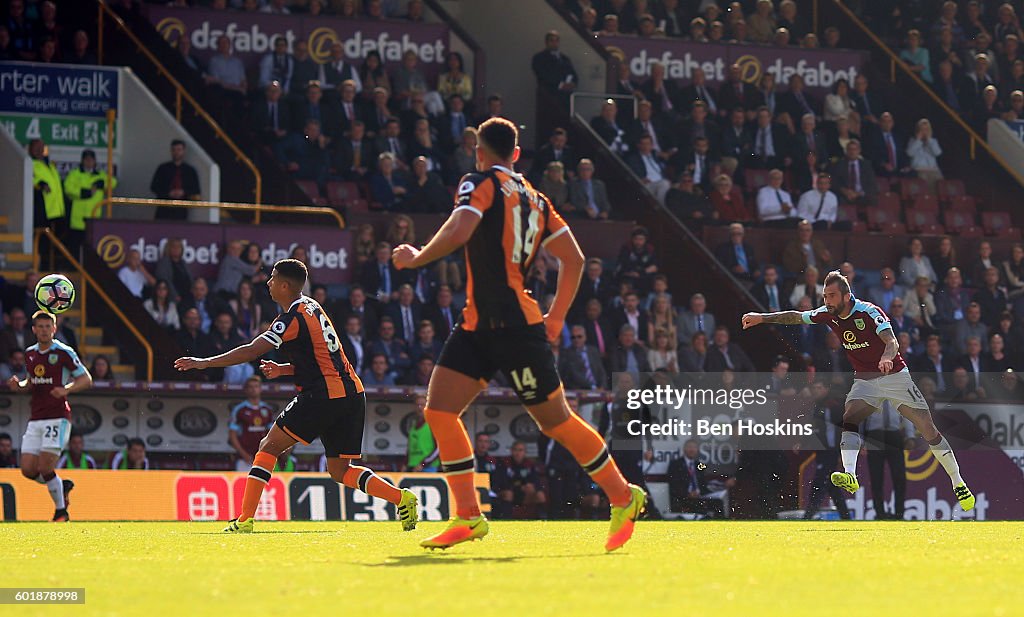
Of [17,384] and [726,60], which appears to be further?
[726,60]

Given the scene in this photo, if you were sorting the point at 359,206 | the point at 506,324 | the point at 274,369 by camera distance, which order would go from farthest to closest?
1. the point at 359,206
2. the point at 274,369
3. the point at 506,324

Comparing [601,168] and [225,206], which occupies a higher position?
[601,168]

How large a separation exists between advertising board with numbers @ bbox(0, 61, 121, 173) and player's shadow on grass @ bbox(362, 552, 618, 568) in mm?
16970

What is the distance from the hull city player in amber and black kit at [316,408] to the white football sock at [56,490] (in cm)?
342

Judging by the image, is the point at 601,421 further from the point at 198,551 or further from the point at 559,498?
the point at 198,551

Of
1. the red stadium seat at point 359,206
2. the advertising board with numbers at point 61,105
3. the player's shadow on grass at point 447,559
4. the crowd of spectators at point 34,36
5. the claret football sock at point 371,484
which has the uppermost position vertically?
the crowd of spectators at point 34,36

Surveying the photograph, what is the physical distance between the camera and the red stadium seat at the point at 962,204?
29.1 metres

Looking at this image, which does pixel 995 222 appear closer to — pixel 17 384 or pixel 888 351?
pixel 888 351

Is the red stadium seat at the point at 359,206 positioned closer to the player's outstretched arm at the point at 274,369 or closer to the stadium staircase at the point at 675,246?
the stadium staircase at the point at 675,246

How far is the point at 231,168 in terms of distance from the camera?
24844 mm

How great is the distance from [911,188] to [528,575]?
73.5 feet

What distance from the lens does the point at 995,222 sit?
2917cm

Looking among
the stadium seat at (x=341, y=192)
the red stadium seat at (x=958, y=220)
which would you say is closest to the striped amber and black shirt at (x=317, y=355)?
the stadium seat at (x=341, y=192)

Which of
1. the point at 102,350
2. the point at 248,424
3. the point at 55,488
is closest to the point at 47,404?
the point at 55,488
